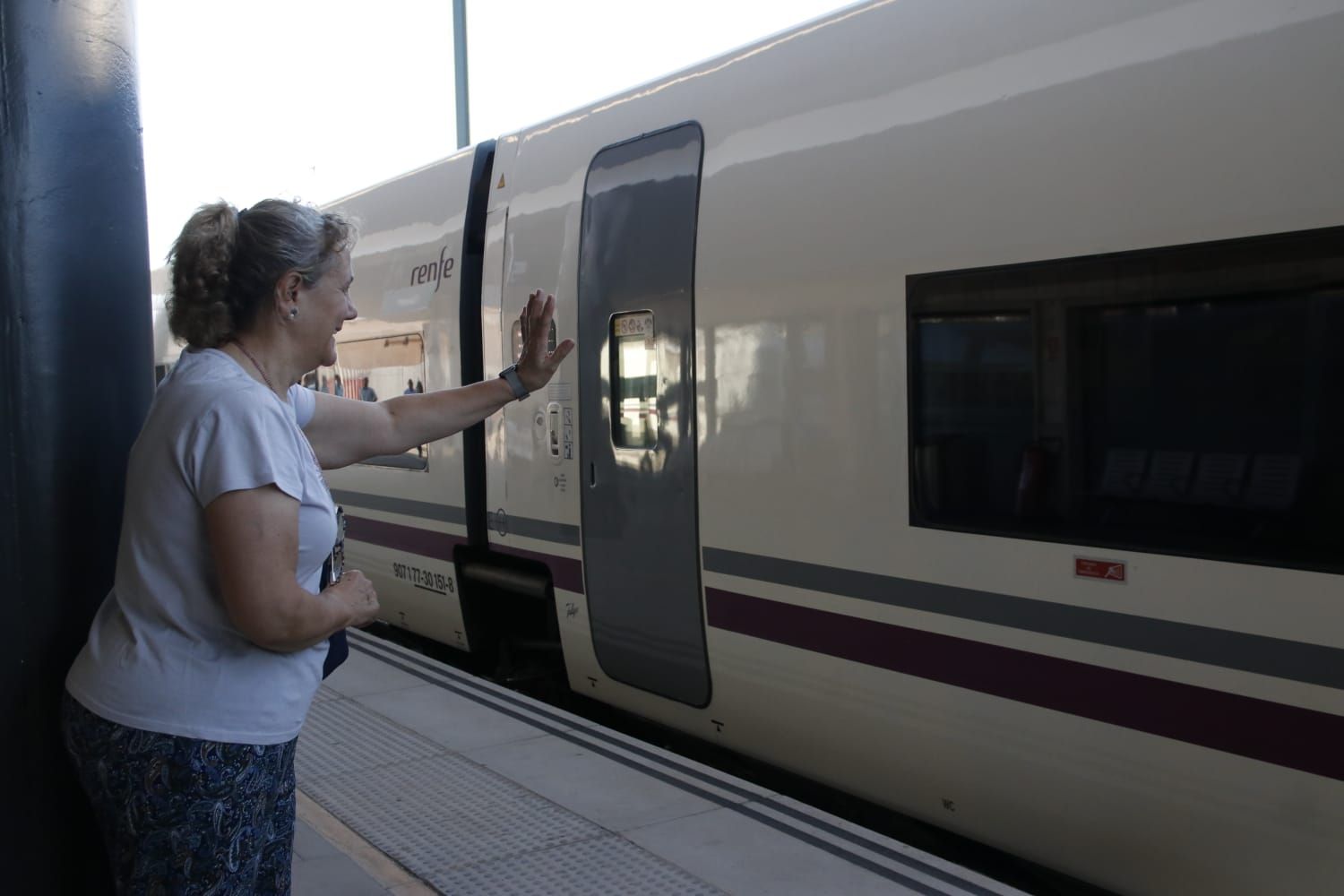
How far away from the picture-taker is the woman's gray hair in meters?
1.96

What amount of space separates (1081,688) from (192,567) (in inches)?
91.8

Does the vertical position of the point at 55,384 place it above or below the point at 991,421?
above

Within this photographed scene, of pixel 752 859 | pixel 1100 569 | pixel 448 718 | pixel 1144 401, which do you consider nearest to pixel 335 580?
pixel 752 859

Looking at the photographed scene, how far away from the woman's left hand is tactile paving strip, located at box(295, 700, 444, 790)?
2.10m

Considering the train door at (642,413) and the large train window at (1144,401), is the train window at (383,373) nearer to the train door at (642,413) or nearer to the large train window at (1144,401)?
the train door at (642,413)

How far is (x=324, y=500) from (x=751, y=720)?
2721mm

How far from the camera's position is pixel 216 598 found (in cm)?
185

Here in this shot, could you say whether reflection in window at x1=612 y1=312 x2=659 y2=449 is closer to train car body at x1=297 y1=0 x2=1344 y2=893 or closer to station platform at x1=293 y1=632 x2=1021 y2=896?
train car body at x1=297 y1=0 x2=1344 y2=893

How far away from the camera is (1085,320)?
3146 millimetres

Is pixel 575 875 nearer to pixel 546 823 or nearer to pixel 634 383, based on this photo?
pixel 546 823

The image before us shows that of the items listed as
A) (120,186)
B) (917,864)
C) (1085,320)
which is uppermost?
(120,186)

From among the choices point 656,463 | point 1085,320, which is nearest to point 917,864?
point 1085,320

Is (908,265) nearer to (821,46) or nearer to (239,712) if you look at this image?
(821,46)

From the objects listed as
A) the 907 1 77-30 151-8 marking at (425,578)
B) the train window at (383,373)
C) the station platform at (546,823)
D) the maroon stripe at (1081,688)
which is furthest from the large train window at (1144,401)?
the train window at (383,373)
